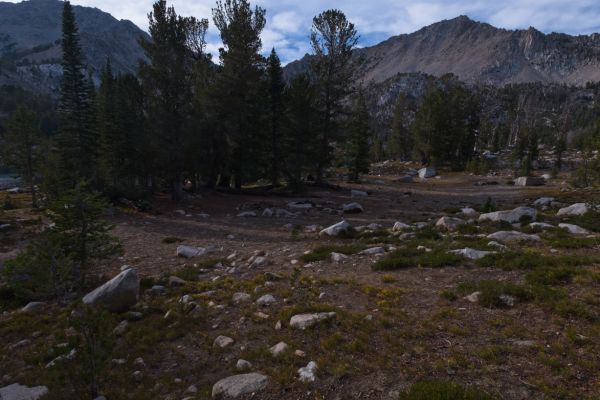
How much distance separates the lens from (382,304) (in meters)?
8.86

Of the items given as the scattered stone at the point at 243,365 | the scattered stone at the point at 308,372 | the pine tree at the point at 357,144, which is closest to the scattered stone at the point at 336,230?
the scattered stone at the point at 243,365

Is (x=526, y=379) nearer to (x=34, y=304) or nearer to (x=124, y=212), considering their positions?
(x=34, y=304)

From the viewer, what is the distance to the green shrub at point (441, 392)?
505 centimetres

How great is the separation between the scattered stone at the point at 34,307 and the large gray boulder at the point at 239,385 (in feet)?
25.5

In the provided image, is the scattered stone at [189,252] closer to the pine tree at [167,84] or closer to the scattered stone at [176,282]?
the scattered stone at [176,282]

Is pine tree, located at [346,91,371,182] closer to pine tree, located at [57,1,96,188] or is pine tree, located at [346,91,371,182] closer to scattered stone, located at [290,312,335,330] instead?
pine tree, located at [57,1,96,188]

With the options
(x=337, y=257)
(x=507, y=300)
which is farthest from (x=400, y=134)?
(x=507, y=300)

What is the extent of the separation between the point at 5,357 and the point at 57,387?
2.74 m

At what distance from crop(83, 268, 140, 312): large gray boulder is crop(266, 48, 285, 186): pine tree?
94.3ft

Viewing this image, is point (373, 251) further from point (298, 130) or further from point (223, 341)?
point (298, 130)

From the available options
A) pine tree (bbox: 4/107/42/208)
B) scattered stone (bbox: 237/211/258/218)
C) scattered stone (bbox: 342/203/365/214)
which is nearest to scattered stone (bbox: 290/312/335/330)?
scattered stone (bbox: 237/211/258/218)

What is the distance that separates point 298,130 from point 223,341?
3027 cm

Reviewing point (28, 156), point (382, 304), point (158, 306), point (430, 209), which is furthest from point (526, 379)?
point (28, 156)

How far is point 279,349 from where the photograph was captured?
23.3ft
